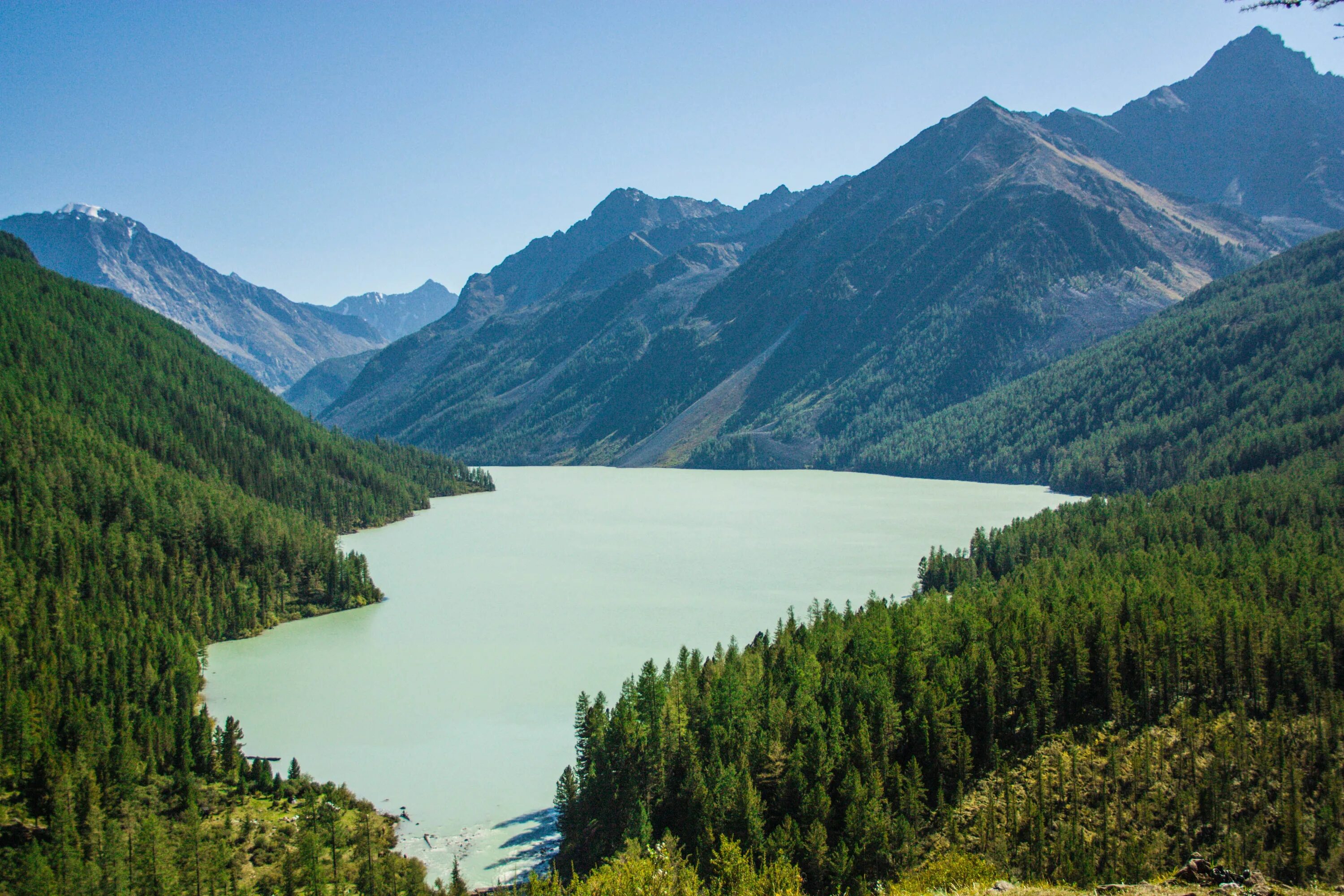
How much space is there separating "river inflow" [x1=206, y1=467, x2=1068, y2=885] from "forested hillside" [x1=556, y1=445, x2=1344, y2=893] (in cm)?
473

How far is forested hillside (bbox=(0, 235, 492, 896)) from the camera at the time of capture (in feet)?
116

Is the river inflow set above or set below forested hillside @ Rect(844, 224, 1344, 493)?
below

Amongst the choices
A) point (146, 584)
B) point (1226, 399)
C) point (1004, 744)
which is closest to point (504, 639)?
point (146, 584)

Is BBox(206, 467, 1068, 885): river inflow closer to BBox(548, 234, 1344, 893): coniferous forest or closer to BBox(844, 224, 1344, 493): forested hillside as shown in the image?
BBox(548, 234, 1344, 893): coniferous forest

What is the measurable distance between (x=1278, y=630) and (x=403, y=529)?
124m

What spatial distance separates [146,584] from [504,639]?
28.8 metres

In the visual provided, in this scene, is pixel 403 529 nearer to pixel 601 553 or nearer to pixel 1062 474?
pixel 601 553

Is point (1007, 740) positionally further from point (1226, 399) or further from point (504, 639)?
point (1226, 399)

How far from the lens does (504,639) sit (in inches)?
2739

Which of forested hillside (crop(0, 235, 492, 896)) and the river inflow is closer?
forested hillside (crop(0, 235, 492, 896))

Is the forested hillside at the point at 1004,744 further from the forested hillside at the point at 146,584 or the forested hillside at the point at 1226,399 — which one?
the forested hillside at the point at 1226,399

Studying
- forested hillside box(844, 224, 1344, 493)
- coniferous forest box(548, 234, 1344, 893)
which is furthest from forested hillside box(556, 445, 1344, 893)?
forested hillside box(844, 224, 1344, 493)

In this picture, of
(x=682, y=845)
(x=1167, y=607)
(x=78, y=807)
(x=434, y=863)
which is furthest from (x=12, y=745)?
(x=1167, y=607)

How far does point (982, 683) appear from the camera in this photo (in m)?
42.5
